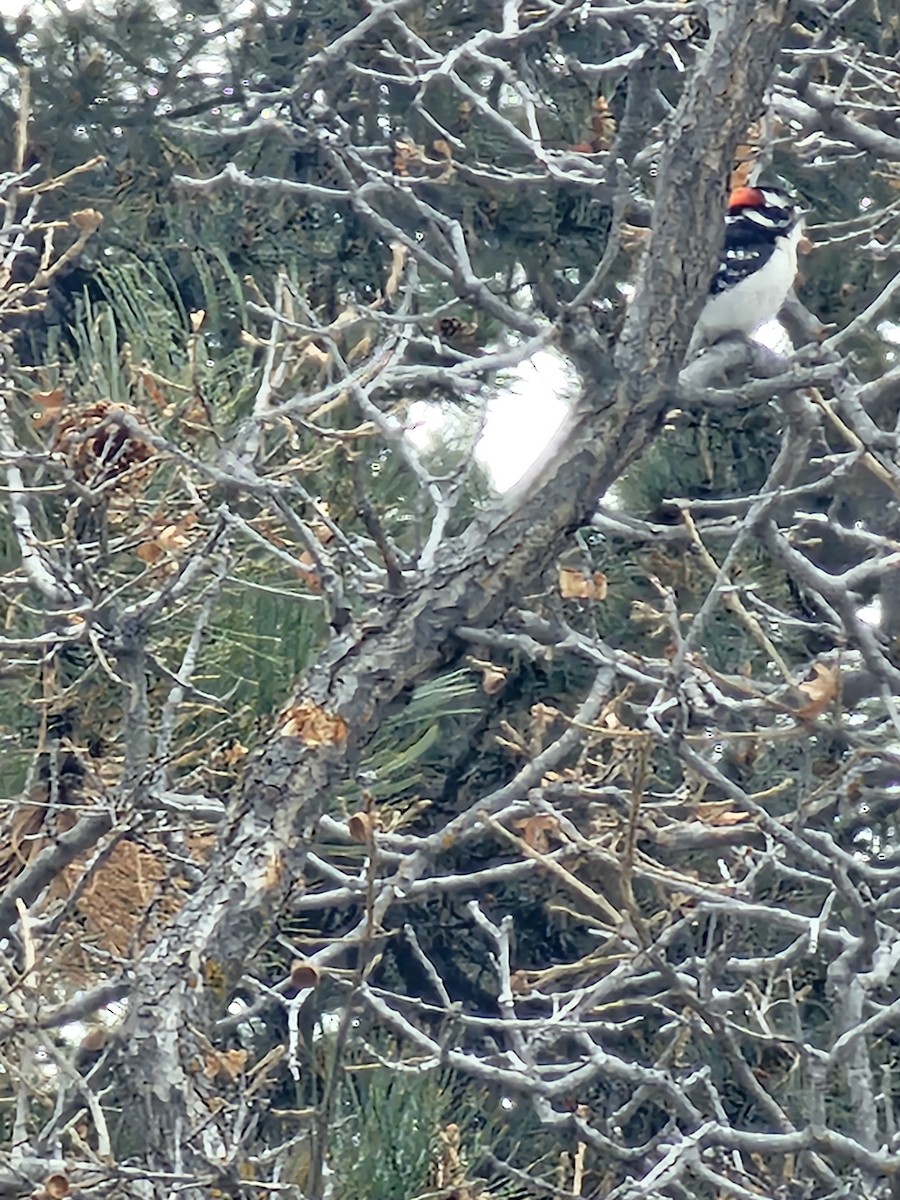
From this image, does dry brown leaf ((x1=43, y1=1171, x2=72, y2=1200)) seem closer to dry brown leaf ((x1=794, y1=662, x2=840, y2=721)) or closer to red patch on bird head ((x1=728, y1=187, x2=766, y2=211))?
dry brown leaf ((x1=794, y1=662, x2=840, y2=721))

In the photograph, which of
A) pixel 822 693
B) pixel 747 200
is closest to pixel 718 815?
pixel 822 693

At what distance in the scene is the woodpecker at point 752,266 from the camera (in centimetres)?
346

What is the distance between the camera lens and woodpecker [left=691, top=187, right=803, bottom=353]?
3465 mm

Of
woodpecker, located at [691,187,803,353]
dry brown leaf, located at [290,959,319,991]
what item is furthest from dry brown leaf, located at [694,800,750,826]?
dry brown leaf, located at [290,959,319,991]

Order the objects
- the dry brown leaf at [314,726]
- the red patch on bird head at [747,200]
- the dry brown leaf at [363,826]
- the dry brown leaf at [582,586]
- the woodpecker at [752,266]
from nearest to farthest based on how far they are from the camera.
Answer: the dry brown leaf at [363,826]
the dry brown leaf at [314,726]
the dry brown leaf at [582,586]
the woodpecker at [752,266]
the red patch on bird head at [747,200]

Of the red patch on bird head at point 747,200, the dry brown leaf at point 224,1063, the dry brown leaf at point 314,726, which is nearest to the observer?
the dry brown leaf at point 224,1063

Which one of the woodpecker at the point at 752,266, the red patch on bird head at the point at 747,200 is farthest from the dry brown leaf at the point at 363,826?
the red patch on bird head at the point at 747,200

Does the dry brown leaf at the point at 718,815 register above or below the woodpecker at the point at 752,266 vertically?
below

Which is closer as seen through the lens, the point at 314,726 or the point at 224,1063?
the point at 224,1063

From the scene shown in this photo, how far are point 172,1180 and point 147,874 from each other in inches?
57.1

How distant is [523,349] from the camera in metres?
2.20

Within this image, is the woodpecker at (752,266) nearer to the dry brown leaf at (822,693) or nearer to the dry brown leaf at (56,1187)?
the dry brown leaf at (822,693)

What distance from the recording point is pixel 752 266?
3889 millimetres

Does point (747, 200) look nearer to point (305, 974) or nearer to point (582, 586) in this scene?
point (582, 586)
